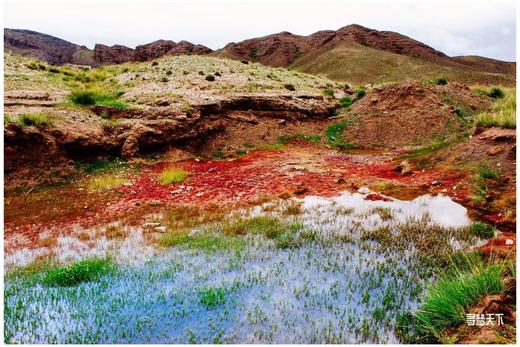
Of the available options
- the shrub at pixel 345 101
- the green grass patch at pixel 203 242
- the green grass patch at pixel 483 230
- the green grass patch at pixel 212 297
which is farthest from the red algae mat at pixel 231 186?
the shrub at pixel 345 101

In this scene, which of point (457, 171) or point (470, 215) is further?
point (457, 171)

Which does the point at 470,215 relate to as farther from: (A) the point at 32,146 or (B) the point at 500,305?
(A) the point at 32,146

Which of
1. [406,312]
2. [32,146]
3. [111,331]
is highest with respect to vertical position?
[32,146]

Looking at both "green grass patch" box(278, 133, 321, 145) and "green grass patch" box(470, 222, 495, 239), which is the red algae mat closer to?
"green grass patch" box(470, 222, 495, 239)

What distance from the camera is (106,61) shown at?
433ft

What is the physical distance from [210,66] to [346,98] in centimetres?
1170

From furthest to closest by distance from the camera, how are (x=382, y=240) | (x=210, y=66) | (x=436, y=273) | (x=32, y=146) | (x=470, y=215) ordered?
1. (x=210, y=66)
2. (x=32, y=146)
3. (x=470, y=215)
4. (x=382, y=240)
5. (x=436, y=273)

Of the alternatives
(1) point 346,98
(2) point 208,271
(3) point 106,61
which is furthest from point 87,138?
(3) point 106,61

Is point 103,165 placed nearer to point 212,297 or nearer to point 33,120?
point 33,120

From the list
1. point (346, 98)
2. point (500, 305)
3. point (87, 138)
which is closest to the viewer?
point (500, 305)

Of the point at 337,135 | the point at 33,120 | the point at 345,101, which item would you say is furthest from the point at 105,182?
the point at 345,101

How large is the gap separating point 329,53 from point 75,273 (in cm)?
10083

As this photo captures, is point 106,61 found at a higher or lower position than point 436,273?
higher

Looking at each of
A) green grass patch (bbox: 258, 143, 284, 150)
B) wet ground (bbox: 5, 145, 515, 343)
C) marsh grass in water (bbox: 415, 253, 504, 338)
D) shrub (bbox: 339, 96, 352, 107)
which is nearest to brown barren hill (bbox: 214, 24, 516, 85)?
shrub (bbox: 339, 96, 352, 107)
